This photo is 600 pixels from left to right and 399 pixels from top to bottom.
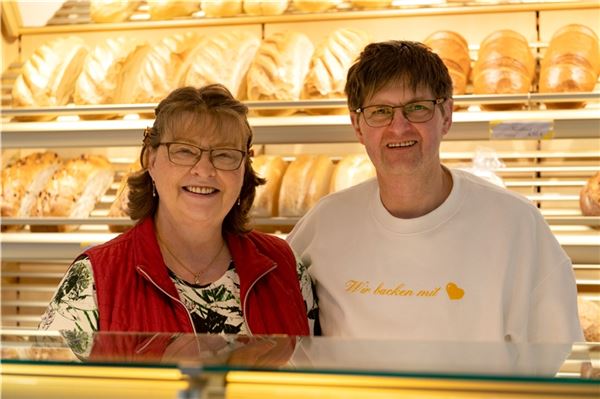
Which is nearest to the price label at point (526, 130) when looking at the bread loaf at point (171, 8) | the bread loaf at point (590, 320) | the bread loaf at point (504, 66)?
the bread loaf at point (504, 66)

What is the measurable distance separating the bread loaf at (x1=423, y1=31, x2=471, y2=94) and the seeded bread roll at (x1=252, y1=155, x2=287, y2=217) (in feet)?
2.48

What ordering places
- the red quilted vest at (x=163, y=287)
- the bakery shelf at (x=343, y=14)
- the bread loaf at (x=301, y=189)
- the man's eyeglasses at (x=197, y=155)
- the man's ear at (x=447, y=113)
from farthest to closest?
1. the bakery shelf at (x=343, y=14)
2. the bread loaf at (x=301, y=189)
3. the man's ear at (x=447, y=113)
4. the man's eyeglasses at (x=197, y=155)
5. the red quilted vest at (x=163, y=287)

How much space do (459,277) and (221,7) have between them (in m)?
2.04

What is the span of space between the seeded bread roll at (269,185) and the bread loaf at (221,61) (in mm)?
297

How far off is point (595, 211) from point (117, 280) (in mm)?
1942

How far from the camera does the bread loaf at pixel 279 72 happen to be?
10.3 feet

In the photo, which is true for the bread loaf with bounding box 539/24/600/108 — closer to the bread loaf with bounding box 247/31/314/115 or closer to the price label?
the price label

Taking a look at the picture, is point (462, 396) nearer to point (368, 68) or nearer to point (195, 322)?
point (195, 322)

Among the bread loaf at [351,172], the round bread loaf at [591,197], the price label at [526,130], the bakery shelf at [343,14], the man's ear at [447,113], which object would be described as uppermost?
the bakery shelf at [343,14]

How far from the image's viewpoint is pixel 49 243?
3100 mm

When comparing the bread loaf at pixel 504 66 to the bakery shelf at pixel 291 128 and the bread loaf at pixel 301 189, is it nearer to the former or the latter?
the bakery shelf at pixel 291 128

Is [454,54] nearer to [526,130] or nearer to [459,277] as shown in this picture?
[526,130]

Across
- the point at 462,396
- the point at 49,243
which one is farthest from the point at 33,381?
the point at 49,243

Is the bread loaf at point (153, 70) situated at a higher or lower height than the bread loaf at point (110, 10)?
lower
